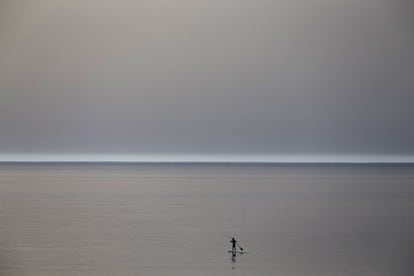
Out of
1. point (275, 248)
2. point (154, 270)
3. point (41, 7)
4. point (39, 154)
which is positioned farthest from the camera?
point (39, 154)

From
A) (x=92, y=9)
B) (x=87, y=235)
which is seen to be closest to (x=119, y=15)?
(x=92, y=9)

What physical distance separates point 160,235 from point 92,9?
4.23 feet

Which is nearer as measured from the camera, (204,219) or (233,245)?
(233,245)

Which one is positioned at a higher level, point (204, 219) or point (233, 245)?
point (204, 219)

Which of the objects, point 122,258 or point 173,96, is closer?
point 122,258

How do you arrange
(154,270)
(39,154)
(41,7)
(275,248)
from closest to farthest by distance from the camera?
(154,270) < (275,248) < (41,7) < (39,154)

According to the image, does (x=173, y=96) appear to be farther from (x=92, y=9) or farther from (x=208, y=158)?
(x=92, y=9)

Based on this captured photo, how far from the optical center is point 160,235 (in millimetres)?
1873

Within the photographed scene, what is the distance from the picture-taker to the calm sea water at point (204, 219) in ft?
5.68

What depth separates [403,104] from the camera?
2.09 metres

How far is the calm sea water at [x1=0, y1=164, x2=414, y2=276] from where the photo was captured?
5.68 ft

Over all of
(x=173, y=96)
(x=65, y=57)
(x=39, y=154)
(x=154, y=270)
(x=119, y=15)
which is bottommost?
(x=154, y=270)

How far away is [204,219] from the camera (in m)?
1.94

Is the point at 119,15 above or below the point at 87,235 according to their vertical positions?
above
